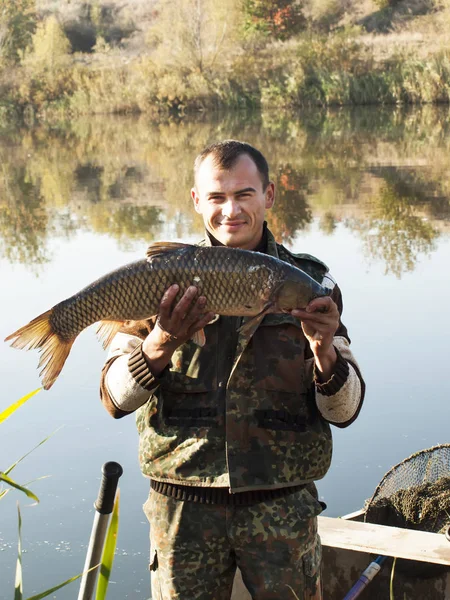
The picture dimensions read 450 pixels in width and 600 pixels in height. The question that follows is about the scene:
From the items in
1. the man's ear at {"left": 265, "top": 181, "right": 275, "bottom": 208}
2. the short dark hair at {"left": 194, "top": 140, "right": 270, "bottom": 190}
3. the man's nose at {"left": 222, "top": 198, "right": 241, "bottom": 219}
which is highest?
the short dark hair at {"left": 194, "top": 140, "right": 270, "bottom": 190}

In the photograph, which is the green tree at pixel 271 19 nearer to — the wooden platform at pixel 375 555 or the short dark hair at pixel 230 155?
the wooden platform at pixel 375 555

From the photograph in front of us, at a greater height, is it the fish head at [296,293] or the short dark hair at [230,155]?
the short dark hair at [230,155]

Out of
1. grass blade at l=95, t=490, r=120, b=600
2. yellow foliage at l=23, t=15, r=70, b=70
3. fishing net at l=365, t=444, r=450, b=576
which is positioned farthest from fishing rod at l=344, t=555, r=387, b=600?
yellow foliage at l=23, t=15, r=70, b=70

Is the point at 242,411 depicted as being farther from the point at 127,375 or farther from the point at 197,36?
the point at 197,36

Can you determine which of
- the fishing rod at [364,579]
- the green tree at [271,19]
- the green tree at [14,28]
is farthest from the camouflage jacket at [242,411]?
the green tree at [14,28]

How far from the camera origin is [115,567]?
4.22m

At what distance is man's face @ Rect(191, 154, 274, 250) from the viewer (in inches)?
105

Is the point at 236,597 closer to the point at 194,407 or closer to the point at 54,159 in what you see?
the point at 194,407

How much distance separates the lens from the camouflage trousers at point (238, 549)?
2479 millimetres

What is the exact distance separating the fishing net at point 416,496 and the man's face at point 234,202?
149cm

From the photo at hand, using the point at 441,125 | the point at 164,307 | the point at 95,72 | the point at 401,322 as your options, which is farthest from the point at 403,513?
the point at 95,72

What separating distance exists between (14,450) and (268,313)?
10.3 ft

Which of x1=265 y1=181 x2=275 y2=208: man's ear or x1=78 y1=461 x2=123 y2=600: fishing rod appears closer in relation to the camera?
x1=78 y1=461 x2=123 y2=600: fishing rod

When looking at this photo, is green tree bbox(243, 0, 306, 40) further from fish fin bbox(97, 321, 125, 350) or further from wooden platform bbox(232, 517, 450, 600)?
fish fin bbox(97, 321, 125, 350)
